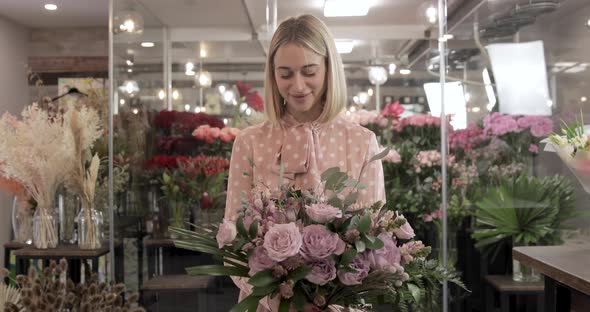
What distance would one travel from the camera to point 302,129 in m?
1.55

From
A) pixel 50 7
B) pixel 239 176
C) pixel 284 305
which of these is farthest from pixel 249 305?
pixel 50 7

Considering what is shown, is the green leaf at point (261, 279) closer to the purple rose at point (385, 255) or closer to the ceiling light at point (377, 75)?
the purple rose at point (385, 255)

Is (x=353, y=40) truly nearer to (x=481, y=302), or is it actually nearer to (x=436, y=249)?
(x=436, y=249)

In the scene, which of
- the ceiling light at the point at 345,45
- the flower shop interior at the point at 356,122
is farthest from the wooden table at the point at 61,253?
the ceiling light at the point at 345,45

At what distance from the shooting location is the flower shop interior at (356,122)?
2893 millimetres

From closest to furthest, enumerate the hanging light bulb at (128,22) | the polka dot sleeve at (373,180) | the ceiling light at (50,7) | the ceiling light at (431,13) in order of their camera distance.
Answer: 1. the polka dot sleeve at (373,180)
2. the ceiling light at (431,13)
3. the hanging light bulb at (128,22)
4. the ceiling light at (50,7)

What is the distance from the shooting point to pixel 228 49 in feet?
10.1

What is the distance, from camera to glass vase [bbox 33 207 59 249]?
2898 millimetres

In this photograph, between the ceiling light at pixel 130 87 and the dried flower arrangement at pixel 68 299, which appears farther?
the ceiling light at pixel 130 87

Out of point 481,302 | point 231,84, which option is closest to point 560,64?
point 481,302

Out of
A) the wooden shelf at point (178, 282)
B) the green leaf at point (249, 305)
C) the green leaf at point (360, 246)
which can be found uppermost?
the green leaf at point (360, 246)

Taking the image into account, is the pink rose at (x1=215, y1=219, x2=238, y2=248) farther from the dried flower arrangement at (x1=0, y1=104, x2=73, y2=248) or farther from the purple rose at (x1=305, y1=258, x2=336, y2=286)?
the dried flower arrangement at (x1=0, y1=104, x2=73, y2=248)

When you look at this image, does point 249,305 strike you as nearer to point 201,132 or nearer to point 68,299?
point 68,299

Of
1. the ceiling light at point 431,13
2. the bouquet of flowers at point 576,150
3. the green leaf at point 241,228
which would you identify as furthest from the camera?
the ceiling light at point 431,13
